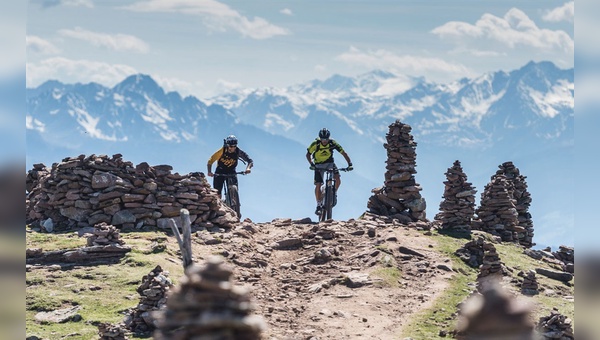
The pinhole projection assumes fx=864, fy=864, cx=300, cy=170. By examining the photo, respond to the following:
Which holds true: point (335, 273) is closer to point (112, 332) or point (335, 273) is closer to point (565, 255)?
point (112, 332)

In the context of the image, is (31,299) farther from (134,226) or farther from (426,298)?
(426,298)

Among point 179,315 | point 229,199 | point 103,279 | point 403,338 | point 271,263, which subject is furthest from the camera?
point 229,199

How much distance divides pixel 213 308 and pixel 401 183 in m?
31.9

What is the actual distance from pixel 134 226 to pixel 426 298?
41.3 feet

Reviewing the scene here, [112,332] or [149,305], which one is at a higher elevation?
[149,305]

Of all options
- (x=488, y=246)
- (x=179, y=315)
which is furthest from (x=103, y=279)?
(x=179, y=315)

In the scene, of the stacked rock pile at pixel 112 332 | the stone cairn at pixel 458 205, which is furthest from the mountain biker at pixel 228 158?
the stacked rock pile at pixel 112 332

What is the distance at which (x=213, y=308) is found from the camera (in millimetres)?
9609

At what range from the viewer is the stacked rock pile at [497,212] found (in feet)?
134

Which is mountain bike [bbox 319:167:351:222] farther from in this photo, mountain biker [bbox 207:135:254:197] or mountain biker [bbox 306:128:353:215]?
mountain biker [bbox 207:135:254:197]

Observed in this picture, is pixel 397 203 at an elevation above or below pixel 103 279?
above

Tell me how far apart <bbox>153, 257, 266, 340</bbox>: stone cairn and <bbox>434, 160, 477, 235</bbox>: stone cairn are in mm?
30070

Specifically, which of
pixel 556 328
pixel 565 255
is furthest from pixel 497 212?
pixel 556 328

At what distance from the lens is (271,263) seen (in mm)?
32469
